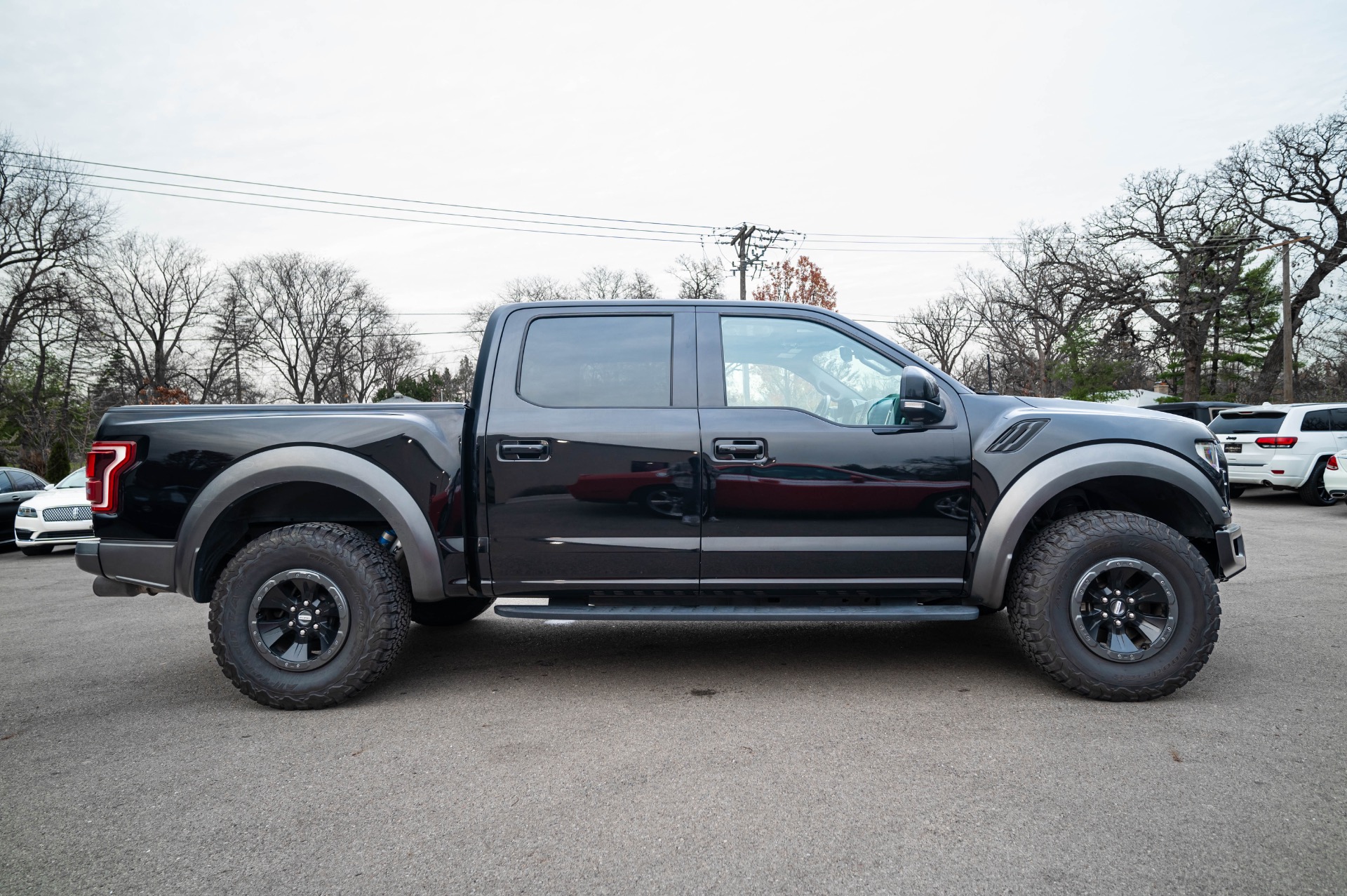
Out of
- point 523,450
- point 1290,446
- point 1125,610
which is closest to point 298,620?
point 523,450

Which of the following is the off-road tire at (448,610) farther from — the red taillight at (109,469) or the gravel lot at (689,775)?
the red taillight at (109,469)

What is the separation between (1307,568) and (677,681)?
6.36 meters

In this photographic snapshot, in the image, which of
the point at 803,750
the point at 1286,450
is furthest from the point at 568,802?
the point at 1286,450

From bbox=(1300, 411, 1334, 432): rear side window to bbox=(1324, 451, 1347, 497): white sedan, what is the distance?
139 centimetres

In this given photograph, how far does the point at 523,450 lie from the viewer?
→ 12.2ft

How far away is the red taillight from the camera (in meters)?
3.74

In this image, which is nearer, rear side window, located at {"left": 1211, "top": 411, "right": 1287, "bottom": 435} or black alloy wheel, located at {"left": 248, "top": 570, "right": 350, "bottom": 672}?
black alloy wheel, located at {"left": 248, "top": 570, "right": 350, "bottom": 672}

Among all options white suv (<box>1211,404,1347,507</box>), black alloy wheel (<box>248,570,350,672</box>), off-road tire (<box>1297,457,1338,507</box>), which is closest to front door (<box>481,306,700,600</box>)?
black alloy wheel (<box>248,570,350,672</box>)

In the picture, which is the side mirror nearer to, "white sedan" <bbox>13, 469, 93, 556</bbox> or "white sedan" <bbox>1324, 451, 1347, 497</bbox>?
"white sedan" <bbox>1324, 451, 1347, 497</bbox>

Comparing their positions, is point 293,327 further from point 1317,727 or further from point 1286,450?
point 1317,727

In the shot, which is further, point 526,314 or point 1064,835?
point 526,314

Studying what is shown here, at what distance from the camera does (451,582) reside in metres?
3.77

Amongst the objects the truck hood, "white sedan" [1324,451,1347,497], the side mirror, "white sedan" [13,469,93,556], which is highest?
the side mirror

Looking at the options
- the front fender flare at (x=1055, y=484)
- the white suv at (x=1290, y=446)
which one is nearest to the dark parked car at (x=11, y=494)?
the front fender flare at (x=1055, y=484)
